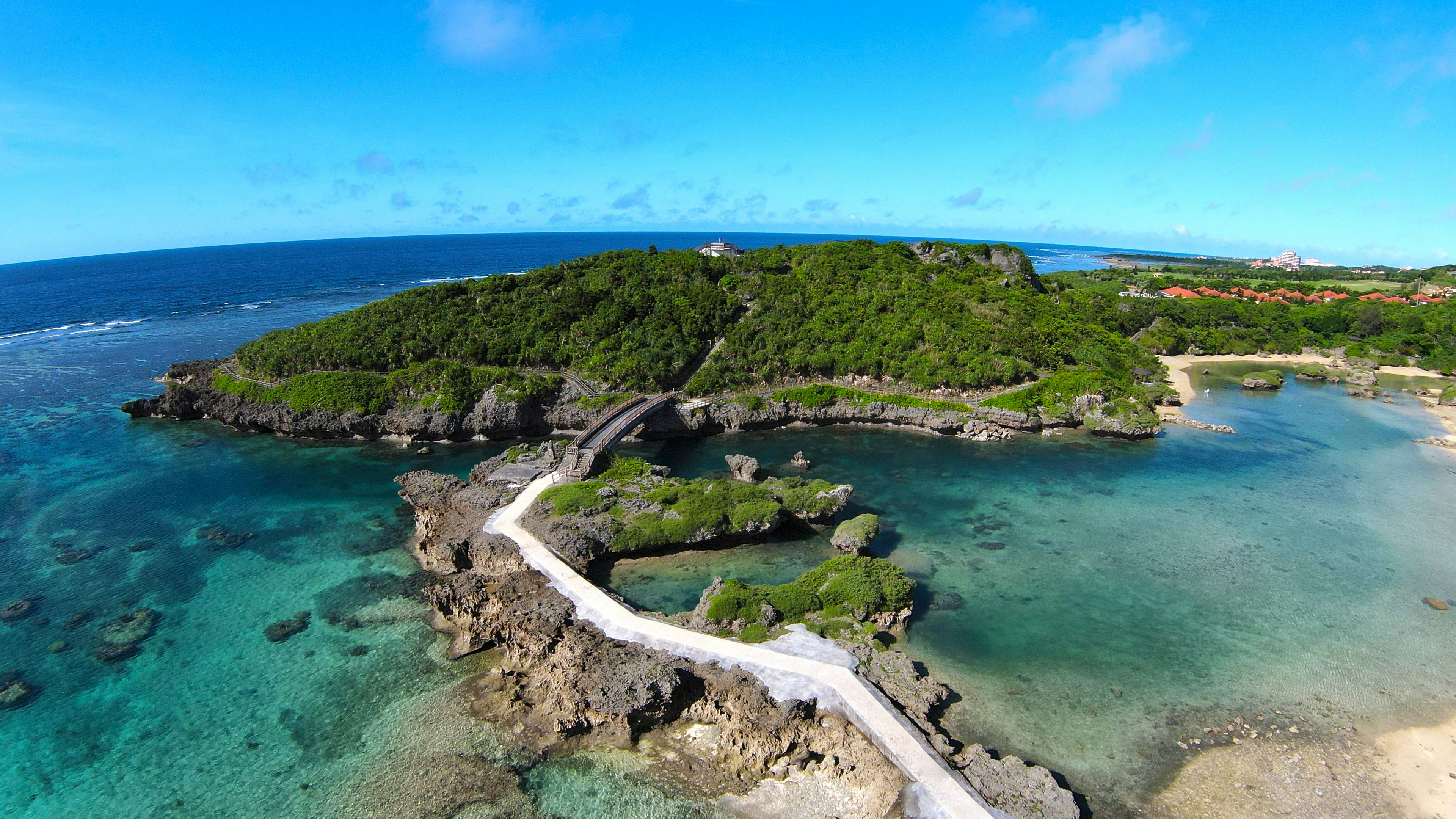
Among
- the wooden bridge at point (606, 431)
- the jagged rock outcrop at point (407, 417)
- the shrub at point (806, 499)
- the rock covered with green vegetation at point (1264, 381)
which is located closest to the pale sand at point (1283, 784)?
the shrub at point (806, 499)

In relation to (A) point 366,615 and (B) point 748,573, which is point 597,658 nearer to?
(B) point 748,573

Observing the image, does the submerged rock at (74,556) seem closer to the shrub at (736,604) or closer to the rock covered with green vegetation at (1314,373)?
the shrub at (736,604)

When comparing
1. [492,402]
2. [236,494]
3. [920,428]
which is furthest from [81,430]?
[920,428]

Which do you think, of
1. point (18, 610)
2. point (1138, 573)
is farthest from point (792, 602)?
point (18, 610)

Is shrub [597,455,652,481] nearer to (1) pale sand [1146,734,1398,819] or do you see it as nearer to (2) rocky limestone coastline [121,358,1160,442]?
(2) rocky limestone coastline [121,358,1160,442]

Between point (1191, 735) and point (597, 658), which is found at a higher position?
point (597, 658)

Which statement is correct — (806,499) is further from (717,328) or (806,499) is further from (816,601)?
(717,328)

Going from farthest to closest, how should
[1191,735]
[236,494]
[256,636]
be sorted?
[236,494] → [256,636] → [1191,735]
